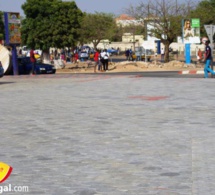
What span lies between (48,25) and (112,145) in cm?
4864

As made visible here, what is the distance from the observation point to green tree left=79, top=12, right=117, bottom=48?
6374cm

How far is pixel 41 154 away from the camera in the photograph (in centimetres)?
958

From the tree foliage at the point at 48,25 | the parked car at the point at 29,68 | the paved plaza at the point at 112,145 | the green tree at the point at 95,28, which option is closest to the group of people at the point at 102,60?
the parked car at the point at 29,68

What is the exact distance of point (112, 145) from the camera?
1024 cm

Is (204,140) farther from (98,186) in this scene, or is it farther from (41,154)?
(98,186)

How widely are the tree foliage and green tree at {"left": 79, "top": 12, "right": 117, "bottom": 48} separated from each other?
2.10 metres

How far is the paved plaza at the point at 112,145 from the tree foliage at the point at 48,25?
1568 inches

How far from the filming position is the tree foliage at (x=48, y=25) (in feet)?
190

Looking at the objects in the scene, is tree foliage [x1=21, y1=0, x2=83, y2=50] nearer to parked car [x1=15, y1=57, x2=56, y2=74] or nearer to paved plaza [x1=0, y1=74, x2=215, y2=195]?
parked car [x1=15, y1=57, x2=56, y2=74]

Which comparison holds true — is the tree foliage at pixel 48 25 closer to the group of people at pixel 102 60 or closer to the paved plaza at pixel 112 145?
the group of people at pixel 102 60

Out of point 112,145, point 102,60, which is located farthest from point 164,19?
point 112,145

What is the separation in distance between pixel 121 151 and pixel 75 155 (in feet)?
2.40

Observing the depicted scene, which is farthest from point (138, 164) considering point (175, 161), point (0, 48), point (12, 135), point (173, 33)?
point (173, 33)

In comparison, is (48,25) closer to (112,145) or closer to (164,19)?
(164,19)
